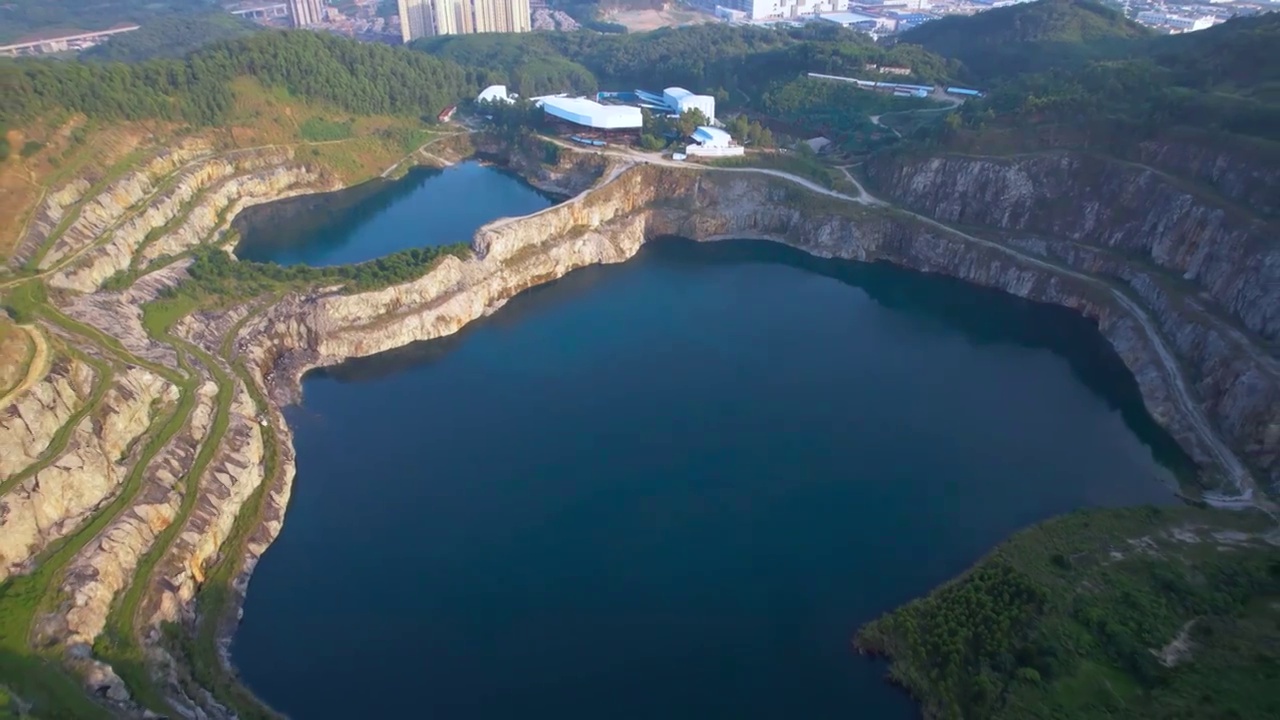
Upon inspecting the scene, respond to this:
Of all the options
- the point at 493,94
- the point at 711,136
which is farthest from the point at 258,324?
the point at 493,94

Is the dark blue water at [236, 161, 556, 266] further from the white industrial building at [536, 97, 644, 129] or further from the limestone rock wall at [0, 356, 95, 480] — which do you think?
the limestone rock wall at [0, 356, 95, 480]

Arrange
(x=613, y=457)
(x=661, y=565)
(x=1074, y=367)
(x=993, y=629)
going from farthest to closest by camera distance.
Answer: (x=1074, y=367), (x=613, y=457), (x=661, y=565), (x=993, y=629)

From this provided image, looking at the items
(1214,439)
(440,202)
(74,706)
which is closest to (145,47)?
(440,202)

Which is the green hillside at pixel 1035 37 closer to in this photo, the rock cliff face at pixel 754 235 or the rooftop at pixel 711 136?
the rooftop at pixel 711 136

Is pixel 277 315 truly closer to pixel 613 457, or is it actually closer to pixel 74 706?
pixel 613 457

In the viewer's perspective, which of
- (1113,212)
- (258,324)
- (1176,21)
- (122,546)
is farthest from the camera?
(1176,21)

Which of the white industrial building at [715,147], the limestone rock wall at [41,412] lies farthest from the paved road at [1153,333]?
the limestone rock wall at [41,412]

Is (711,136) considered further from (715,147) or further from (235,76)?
(235,76)
